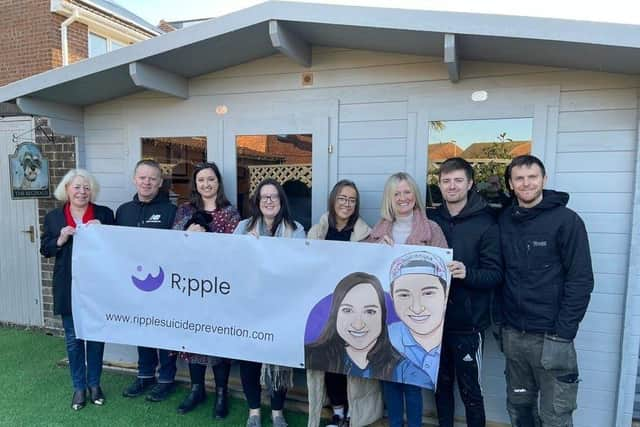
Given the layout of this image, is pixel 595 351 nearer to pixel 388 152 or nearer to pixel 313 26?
pixel 388 152

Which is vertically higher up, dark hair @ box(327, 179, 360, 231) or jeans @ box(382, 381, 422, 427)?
dark hair @ box(327, 179, 360, 231)

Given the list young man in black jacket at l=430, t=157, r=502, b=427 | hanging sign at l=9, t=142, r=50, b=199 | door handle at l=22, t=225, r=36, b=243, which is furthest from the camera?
door handle at l=22, t=225, r=36, b=243

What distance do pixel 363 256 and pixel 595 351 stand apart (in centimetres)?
159

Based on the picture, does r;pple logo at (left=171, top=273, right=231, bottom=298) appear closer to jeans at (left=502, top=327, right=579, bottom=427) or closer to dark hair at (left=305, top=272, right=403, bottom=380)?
dark hair at (left=305, top=272, right=403, bottom=380)

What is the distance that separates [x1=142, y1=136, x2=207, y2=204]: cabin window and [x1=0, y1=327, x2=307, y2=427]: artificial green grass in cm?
157

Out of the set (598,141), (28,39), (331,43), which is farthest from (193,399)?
(28,39)

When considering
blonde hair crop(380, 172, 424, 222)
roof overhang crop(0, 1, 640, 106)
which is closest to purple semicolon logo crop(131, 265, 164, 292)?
roof overhang crop(0, 1, 640, 106)

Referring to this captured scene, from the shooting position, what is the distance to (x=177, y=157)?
3301mm

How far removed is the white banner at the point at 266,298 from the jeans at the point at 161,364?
440mm

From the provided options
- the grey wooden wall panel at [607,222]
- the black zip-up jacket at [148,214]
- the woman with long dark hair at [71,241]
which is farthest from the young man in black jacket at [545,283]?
the woman with long dark hair at [71,241]

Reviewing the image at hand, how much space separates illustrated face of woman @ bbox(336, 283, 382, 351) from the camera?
85.1 inches

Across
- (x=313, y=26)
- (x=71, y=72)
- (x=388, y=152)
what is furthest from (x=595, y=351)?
(x=71, y=72)

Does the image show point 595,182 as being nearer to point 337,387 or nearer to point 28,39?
point 337,387

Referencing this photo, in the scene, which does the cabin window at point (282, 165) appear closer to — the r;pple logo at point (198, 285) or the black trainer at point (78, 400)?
the r;pple logo at point (198, 285)
